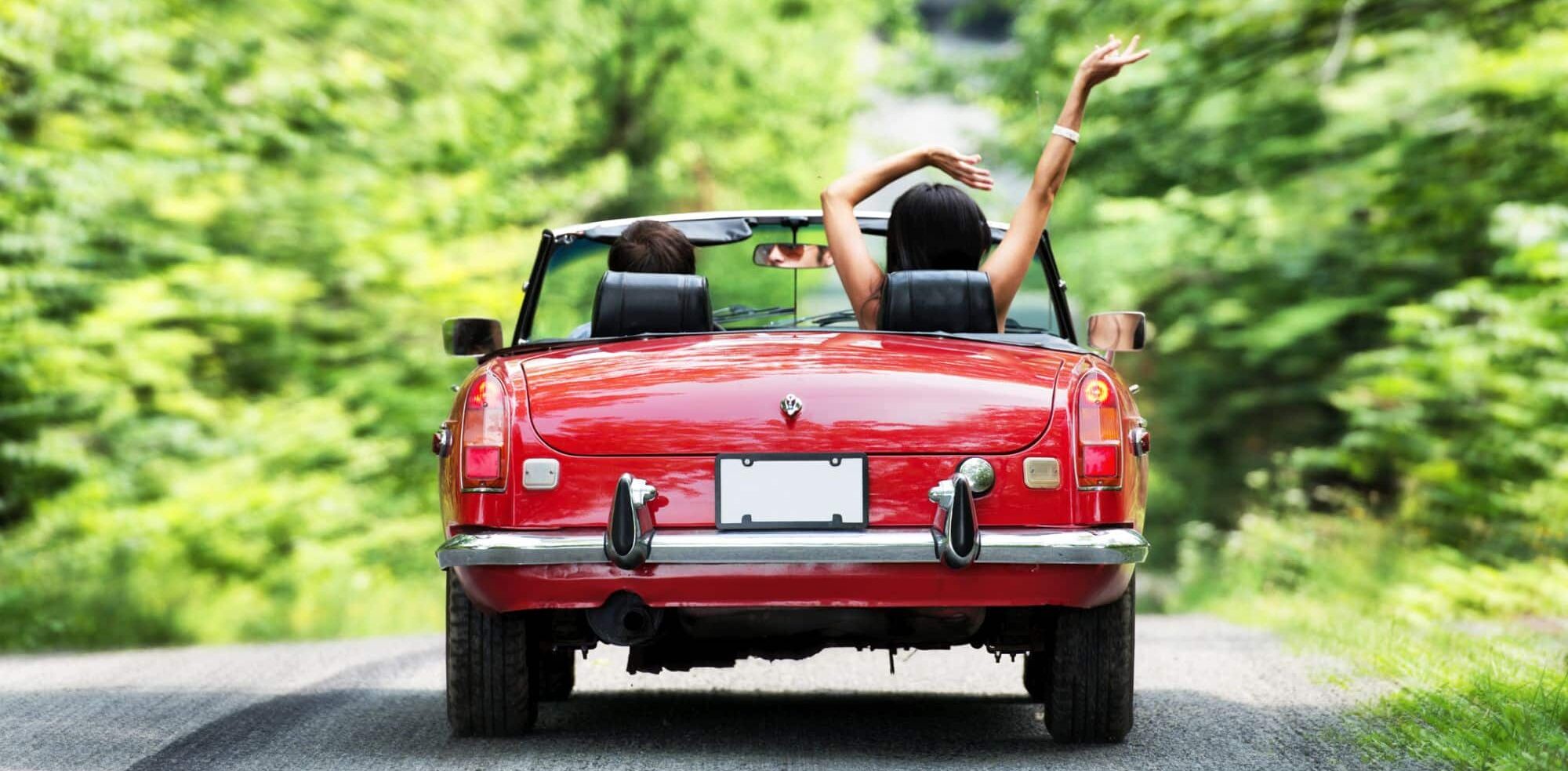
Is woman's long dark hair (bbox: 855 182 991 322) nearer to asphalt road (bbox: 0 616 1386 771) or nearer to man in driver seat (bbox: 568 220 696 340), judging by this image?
man in driver seat (bbox: 568 220 696 340)

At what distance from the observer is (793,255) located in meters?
6.16

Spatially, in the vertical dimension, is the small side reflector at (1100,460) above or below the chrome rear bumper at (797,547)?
above

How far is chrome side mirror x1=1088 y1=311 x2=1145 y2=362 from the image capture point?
5.45 metres

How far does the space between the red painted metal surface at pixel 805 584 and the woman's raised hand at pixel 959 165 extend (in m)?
1.41

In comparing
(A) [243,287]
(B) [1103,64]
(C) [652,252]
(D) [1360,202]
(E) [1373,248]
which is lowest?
(C) [652,252]

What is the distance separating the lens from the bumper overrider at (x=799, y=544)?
4.30 meters

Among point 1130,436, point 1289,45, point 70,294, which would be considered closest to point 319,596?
point 70,294

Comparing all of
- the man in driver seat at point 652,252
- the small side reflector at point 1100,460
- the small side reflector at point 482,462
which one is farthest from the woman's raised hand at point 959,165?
the small side reflector at point 482,462

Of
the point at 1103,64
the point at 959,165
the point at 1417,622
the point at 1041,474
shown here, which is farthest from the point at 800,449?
the point at 1417,622

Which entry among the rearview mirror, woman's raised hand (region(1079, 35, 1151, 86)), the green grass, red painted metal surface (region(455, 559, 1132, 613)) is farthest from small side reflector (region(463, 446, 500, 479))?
the green grass

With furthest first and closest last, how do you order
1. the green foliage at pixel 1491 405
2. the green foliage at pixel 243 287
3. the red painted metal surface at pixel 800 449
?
the green foliage at pixel 243 287 → the green foliage at pixel 1491 405 → the red painted metal surface at pixel 800 449

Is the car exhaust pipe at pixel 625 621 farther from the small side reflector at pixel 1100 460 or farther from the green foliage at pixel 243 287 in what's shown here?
the green foliage at pixel 243 287

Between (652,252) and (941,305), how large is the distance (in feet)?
3.20

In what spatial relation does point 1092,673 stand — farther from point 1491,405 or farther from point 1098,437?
point 1491,405
